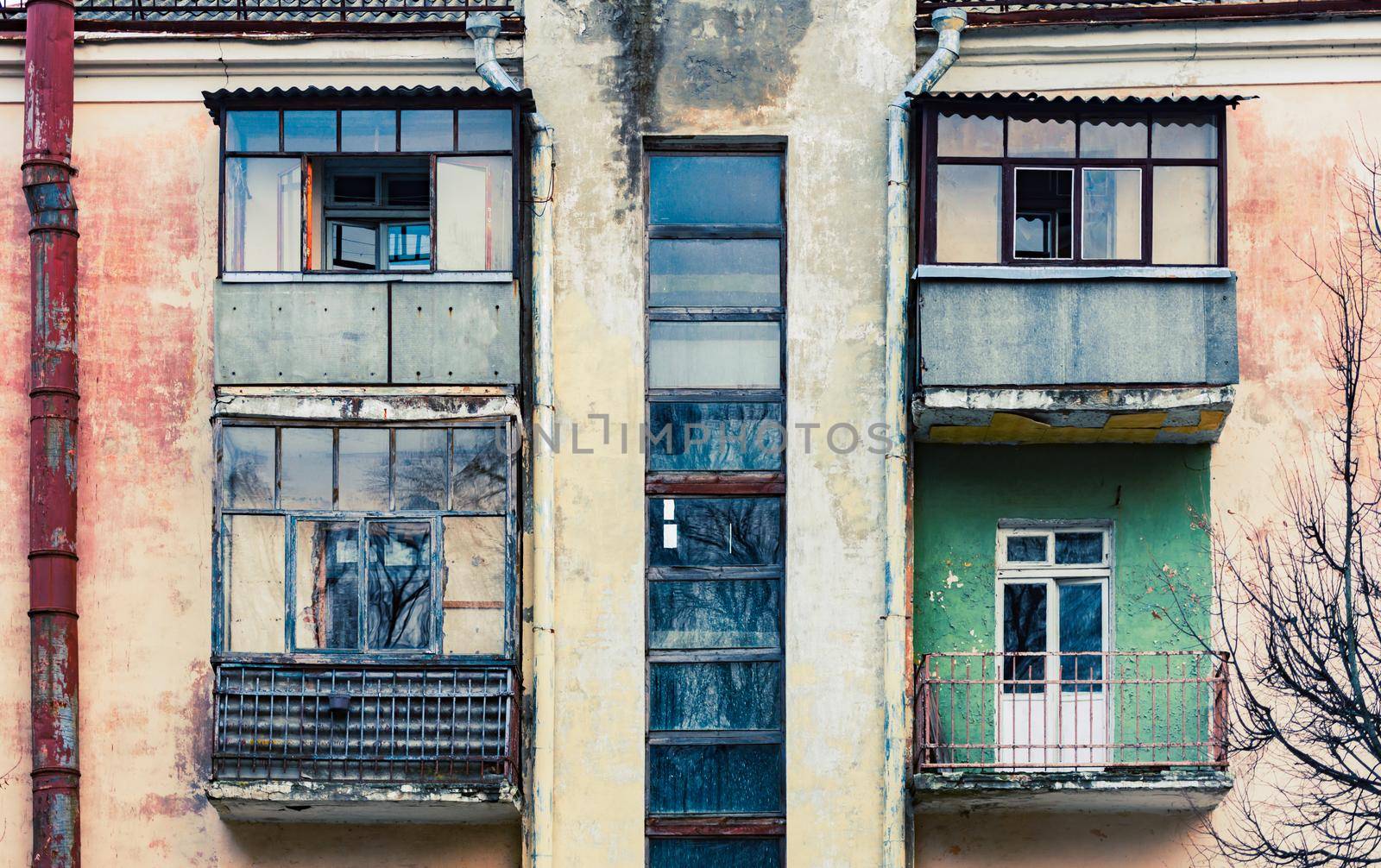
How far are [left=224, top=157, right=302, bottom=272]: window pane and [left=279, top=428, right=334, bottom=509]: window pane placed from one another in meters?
1.50

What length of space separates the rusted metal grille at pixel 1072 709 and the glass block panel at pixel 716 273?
3.58m

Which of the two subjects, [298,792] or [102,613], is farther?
[102,613]

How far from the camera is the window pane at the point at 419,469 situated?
17109 mm

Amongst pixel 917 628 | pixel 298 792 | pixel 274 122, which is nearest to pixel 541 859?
pixel 298 792

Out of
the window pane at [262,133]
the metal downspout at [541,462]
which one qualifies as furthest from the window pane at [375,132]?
the metal downspout at [541,462]

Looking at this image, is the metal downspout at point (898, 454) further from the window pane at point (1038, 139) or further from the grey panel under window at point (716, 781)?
the grey panel under window at point (716, 781)

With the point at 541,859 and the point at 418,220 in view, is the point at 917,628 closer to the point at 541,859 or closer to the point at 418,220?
the point at 541,859

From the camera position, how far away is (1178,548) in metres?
17.5

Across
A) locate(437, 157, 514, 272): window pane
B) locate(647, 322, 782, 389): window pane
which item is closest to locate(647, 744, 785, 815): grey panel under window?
locate(647, 322, 782, 389): window pane

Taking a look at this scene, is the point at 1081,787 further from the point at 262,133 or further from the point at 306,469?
the point at 262,133

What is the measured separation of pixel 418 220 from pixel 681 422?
300 cm

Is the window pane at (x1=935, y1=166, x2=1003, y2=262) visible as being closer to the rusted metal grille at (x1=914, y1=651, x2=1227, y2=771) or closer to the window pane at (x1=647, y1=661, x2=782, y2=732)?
the rusted metal grille at (x1=914, y1=651, x2=1227, y2=771)

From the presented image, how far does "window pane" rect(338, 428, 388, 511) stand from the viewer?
675 inches

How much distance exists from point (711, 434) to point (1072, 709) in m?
3.92
